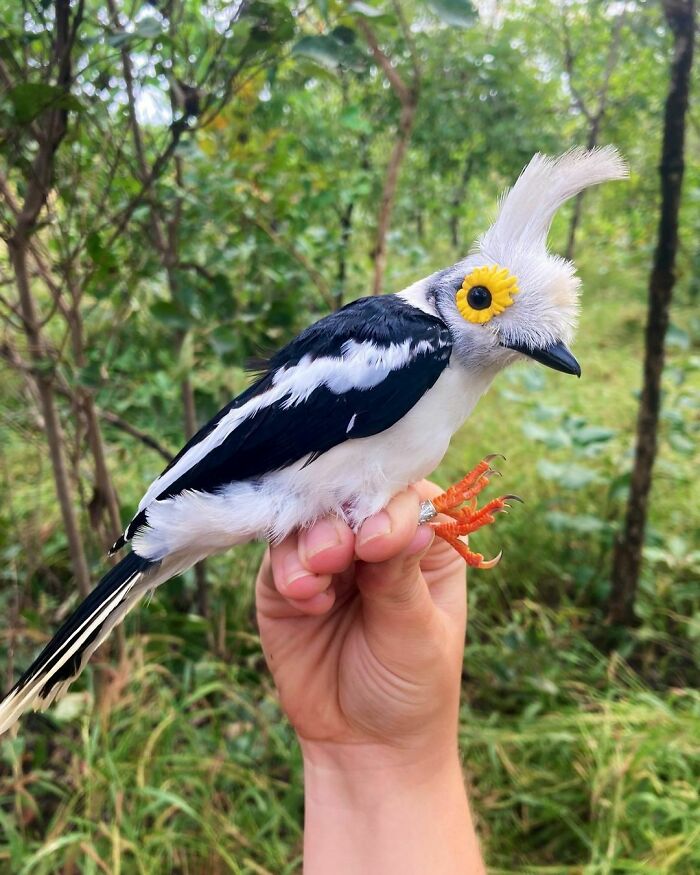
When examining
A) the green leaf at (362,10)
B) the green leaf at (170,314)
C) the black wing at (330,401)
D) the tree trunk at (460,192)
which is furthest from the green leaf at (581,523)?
the tree trunk at (460,192)

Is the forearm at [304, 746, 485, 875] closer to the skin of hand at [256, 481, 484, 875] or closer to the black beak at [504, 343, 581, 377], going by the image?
the skin of hand at [256, 481, 484, 875]

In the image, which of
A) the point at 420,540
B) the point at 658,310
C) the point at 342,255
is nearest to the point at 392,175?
the point at 342,255

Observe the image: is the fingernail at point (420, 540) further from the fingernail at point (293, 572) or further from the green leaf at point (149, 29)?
the green leaf at point (149, 29)

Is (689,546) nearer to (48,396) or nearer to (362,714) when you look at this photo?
(362,714)

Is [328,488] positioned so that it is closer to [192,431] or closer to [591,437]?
[192,431]

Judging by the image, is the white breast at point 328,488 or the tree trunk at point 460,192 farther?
the tree trunk at point 460,192
